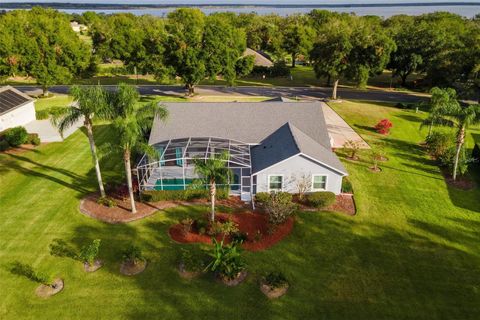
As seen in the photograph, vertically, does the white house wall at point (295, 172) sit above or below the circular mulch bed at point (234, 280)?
above

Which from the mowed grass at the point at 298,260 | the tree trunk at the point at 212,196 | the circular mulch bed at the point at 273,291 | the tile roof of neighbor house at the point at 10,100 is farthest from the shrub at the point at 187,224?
the tile roof of neighbor house at the point at 10,100

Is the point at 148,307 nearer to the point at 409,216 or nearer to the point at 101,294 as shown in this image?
the point at 101,294

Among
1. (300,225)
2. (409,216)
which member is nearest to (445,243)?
(409,216)

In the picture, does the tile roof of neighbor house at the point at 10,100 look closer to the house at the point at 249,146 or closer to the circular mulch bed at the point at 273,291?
the house at the point at 249,146

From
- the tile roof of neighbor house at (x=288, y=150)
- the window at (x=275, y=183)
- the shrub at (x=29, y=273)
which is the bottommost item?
the shrub at (x=29, y=273)

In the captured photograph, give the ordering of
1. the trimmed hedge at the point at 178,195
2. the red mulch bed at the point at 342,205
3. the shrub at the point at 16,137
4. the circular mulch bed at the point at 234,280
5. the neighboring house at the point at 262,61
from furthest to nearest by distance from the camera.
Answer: the neighboring house at the point at 262,61 < the shrub at the point at 16,137 < the trimmed hedge at the point at 178,195 < the red mulch bed at the point at 342,205 < the circular mulch bed at the point at 234,280

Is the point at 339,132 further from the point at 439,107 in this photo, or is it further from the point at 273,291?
the point at 273,291
